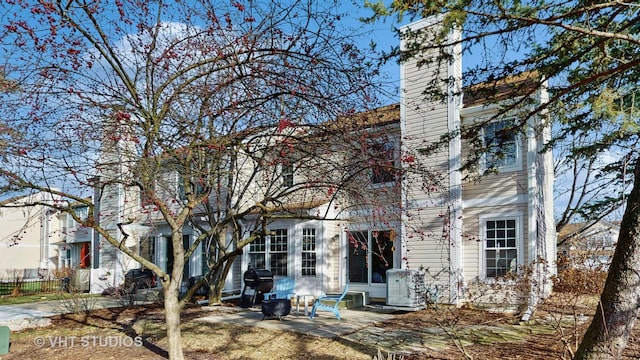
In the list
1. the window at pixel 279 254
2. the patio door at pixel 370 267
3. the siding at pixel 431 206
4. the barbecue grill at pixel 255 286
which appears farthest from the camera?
the window at pixel 279 254

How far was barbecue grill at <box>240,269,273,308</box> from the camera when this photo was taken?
538 inches

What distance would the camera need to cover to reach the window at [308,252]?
48.7 ft

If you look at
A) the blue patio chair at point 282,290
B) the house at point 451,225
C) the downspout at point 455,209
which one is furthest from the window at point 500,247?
the blue patio chair at point 282,290

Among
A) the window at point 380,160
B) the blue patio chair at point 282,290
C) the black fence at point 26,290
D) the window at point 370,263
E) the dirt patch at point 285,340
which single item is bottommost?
the black fence at point 26,290

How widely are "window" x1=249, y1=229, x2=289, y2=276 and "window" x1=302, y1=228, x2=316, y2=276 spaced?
2.06ft

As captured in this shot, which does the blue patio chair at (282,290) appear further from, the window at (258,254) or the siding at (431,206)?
the window at (258,254)

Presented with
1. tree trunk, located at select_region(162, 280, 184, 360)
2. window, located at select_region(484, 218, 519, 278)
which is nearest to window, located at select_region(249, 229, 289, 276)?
window, located at select_region(484, 218, 519, 278)

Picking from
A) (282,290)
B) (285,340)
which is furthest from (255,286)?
(285,340)

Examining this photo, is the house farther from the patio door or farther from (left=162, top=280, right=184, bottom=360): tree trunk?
(left=162, top=280, right=184, bottom=360): tree trunk

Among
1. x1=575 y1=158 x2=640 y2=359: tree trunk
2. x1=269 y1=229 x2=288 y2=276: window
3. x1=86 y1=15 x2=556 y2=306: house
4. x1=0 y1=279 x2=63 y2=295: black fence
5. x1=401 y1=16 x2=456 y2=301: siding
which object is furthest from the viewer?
x1=0 y1=279 x2=63 y2=295: black fence

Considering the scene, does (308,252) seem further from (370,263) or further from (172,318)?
(172,318)

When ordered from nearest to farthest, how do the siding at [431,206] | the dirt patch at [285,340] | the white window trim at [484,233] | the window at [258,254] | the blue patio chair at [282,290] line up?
the dirt patch at [285,340] < the white window trim at [484,233] < the blue patio chair at [282,290] < the siding at [431,206] < the window at [258,254]

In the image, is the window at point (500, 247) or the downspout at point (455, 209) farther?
the downspout at point (455, 209)

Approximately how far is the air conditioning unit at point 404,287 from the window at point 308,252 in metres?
3.00
